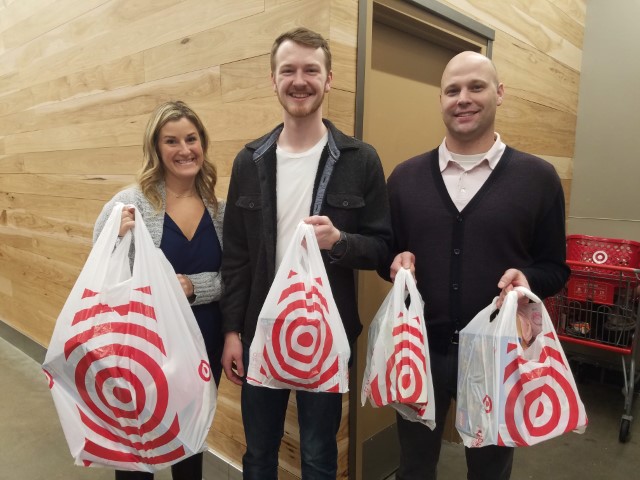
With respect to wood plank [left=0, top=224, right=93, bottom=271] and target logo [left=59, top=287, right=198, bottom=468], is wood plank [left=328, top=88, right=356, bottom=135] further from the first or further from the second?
wood plank [left=0, top=224, right=93, bottom=271]

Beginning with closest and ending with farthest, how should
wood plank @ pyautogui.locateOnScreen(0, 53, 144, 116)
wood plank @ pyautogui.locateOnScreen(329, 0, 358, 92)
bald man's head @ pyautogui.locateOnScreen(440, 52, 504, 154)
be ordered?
1. bald man's head @ pyautogui.locateOnScreen(440, 52, 504, 154)
2. wood plank @ pyautogui.locateOnScreen(329, 0, 358, 92)
3. wood plank @ pyautogui.locateOnScreen(0, 53, 144, 116)

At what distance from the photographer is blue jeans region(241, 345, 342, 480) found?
1.25 metres

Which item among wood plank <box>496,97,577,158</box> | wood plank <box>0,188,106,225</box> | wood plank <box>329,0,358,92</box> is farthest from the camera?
wood plank <box>0,188,106,225</box>

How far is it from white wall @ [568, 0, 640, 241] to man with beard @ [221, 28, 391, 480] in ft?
7.77

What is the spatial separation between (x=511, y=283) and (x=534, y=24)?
186cm

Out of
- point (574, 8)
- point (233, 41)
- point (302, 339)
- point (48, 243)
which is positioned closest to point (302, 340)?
point (302, 339)

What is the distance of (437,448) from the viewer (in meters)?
1.29

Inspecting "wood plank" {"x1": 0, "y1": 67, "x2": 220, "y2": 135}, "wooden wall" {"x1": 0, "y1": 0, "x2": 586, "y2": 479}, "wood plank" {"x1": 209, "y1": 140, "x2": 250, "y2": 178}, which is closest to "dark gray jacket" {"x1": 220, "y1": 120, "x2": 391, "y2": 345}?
"wooden wall" {"x1": 0, "y1": 0, "x2": 586, "y2": 479}

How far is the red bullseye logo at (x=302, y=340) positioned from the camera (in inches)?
42.1

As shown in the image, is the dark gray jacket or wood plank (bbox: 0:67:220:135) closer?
the dark gray jacket

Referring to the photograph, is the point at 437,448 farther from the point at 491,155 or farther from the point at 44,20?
the point at 44,20

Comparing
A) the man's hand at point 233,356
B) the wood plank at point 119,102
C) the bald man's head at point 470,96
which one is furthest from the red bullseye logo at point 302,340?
the wood plank at point 119,102

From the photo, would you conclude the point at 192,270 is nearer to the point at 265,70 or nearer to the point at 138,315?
the point at 138,315

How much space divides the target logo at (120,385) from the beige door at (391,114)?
29.9 inches
